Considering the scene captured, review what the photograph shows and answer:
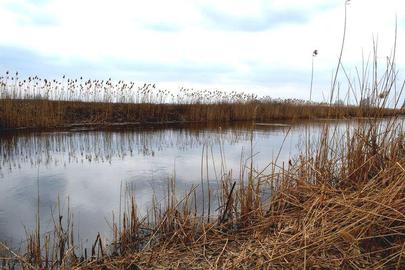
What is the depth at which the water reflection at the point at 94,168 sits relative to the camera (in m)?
4.08

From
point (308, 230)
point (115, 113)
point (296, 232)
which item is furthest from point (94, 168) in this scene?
point (115, 113)

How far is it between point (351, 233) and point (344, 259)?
0.83 feet

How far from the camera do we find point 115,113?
15.1 m

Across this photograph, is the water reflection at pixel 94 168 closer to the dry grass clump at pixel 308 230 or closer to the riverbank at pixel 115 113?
the dry grass clump at pixel 308 230

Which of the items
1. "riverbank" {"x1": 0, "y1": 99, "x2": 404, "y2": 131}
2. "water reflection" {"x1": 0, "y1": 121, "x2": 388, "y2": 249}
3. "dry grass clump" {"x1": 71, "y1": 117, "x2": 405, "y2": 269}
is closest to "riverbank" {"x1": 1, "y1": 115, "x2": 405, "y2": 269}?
"dry grass clump" {"x1": 71, "y1": 117, "x2": 405, "y2": 269}

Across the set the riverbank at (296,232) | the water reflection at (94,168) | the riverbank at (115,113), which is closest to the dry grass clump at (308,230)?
the riverbank at (296,232)

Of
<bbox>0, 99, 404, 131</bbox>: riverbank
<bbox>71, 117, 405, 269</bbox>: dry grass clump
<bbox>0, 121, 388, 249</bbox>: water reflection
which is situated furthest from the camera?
<bbox>0, 99, 404, 131</bbox>: riverbank

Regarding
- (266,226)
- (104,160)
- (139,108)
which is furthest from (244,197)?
(139,108)

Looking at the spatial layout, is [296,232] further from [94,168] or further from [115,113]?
[115,113]

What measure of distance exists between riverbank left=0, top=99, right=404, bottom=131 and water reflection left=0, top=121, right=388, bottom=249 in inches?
60.1

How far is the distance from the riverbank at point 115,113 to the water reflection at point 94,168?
5.01 feet

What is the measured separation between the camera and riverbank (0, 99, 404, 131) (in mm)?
11664

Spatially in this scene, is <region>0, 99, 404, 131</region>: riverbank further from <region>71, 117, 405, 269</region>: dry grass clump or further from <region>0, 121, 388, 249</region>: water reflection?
<region>71, 117, 405, 269</region>: dry grass clump

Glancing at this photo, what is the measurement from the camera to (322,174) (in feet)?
11.9
